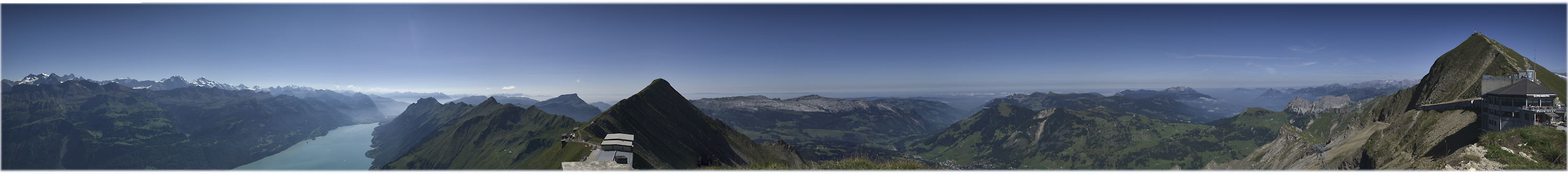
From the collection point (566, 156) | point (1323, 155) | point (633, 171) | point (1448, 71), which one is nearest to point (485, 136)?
point (566, 156)

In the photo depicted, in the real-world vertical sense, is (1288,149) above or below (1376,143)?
below

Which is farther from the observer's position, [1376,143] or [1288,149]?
[1288,149]

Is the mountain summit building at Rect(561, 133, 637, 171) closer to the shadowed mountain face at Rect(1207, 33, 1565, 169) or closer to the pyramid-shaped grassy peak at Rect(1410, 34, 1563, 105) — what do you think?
the shadowed mountain face at Rect(1207, 33, 1565, 169)

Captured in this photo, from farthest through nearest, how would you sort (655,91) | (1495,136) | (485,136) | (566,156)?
(485,136) < (655,91) < (566,156) < (1495,136)

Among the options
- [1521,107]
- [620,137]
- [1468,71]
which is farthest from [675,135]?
[1468,71]

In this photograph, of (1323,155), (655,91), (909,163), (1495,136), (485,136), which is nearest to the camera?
(909,163)

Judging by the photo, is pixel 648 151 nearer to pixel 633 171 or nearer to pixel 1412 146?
pixel 633 171
